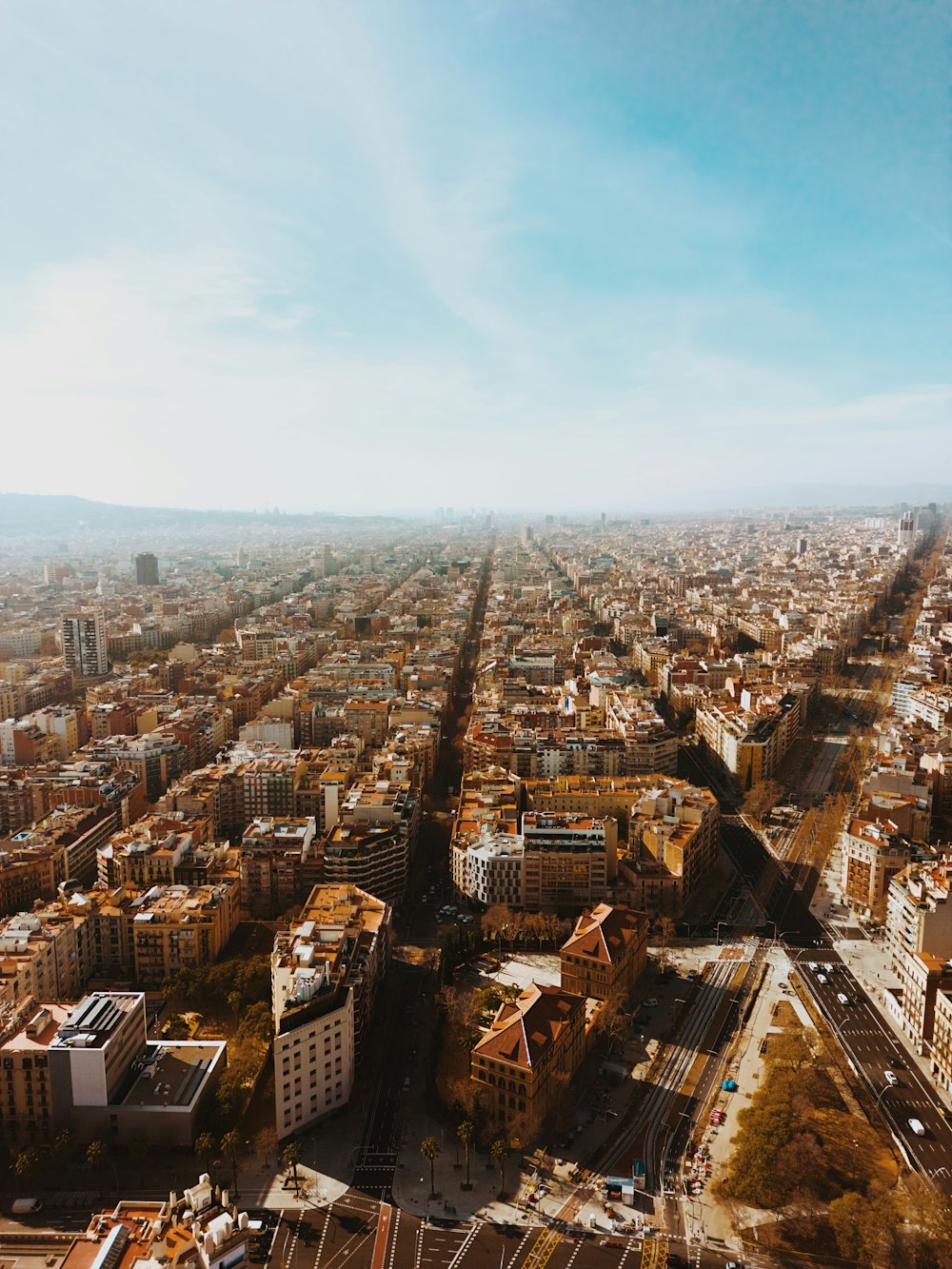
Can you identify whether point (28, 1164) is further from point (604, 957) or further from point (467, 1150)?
point (604, 957)

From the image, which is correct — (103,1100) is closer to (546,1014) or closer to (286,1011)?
(286,1011)

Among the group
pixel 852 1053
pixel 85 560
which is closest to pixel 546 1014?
pixel 852 1053

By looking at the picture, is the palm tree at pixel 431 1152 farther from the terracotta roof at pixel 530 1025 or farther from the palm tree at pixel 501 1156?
the terracotta roof at pixel 530 1025

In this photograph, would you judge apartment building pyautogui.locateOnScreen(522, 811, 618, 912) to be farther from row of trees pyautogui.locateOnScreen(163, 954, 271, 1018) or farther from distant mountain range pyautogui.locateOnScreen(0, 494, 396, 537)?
distant mountain range pyautogui.locateOnScreen(0, 494, 396, 537)


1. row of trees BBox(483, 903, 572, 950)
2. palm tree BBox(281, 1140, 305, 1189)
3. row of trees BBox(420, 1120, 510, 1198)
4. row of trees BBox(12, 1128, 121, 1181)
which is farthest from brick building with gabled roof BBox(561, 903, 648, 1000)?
row of trees BBox(12, 1128, 121, 1181)

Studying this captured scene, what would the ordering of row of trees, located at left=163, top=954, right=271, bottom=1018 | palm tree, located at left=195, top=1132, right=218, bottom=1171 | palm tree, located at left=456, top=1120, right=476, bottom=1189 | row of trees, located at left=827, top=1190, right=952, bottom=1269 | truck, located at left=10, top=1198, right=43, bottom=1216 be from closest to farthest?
row of trees, located at left=827, top=1190, right=952, bottom=1269 → truck, located at left=10, top=1198, right=43, bottom=1216 → palm tree, located at left=195, top=1132, right=218, bottom=1171 → palm tree, located at left=456, top=1120, right=476, bottom=1189 → row of trees, located at left=163, top=954, right=271, bottom=1018

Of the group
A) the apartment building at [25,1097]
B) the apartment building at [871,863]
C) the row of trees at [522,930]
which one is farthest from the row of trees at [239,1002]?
the apartment building at [871,863]
